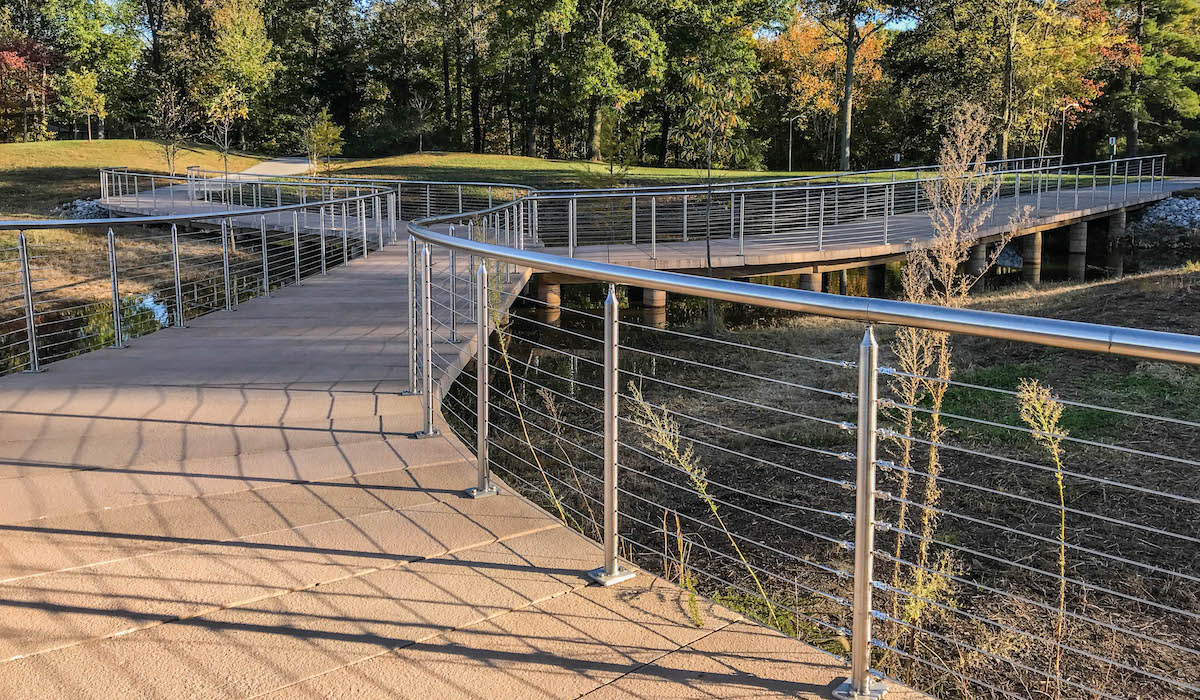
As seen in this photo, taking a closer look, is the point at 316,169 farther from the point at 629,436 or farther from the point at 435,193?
the point at 629,436

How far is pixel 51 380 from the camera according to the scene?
6.15 metres

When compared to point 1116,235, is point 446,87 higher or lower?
higher

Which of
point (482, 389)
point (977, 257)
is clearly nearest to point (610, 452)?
point (482, 389)

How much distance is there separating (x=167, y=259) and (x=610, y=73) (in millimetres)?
24312

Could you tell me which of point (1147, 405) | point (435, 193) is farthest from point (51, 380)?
point (435, 193)

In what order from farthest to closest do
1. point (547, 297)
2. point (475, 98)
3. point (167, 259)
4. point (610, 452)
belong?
point (475, 98)
point (167, 259)
point (547, 297)
point (610, 452)

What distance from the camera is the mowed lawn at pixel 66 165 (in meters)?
29.1

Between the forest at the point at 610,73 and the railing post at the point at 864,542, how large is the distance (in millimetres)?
28481

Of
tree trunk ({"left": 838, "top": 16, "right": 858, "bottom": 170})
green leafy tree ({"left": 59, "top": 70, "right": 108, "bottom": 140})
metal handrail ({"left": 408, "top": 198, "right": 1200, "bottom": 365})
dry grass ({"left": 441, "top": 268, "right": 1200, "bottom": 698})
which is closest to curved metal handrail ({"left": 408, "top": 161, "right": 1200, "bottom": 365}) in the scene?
metal handrail ({"left": 408, "top": 198, "right": 1200, "bottom": 365})

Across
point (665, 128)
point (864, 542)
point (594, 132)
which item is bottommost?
point (864, 542)

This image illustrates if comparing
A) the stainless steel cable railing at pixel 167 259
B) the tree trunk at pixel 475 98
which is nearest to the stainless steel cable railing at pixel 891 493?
the stainless steel cable railing at pixel 167 259

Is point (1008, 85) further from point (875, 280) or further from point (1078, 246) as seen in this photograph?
point (875, 280)

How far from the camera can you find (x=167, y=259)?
16.7m

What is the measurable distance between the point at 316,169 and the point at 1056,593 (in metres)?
35.2
